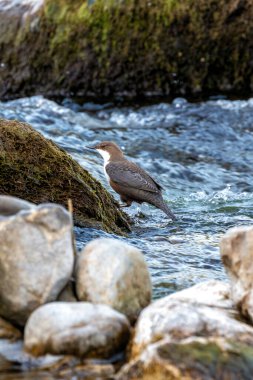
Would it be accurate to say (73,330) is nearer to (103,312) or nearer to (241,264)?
(103,312)

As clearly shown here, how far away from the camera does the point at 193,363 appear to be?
3.19 metres

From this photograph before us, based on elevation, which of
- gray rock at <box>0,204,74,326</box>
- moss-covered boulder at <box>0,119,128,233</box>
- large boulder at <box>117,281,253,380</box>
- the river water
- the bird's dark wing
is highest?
gray rock at <box>0,204,74,326</box>

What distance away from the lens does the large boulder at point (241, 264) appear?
12.8 ft

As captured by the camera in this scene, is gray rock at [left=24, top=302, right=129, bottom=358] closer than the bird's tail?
Yes

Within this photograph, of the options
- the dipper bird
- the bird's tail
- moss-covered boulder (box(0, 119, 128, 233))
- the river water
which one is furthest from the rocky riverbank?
the dipper bird

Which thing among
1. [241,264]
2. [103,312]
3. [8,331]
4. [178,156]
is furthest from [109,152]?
[103,312]

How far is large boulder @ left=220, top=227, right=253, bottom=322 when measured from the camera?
3891mm

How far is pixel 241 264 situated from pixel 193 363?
865mm

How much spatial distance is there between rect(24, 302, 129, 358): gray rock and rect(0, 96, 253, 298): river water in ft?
6.48

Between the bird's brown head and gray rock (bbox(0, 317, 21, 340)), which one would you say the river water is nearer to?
the bird's brown head

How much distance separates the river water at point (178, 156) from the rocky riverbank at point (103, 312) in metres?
1.62

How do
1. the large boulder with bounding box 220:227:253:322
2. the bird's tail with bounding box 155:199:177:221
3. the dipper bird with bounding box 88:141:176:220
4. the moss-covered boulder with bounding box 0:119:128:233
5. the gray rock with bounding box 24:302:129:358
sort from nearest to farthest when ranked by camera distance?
the gray rock with bounding box 24:302:129:358
the large boulder with bounding box 220:227:253:322
the moss-covered boulder with bounding box 0:119:128:233
the bird's tail with bounding box 155:199:177:221
the dipper bird with bounding box 88:141:176:220

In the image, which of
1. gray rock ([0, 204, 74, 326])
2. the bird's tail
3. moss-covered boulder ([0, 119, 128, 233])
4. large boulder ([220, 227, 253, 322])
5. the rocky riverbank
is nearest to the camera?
the rocky riverbank

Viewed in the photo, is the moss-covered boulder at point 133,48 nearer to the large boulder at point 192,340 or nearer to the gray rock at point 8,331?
the large boulder at point 192,340
